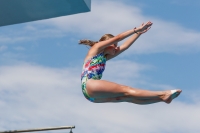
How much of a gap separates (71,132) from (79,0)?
2569 millimetres

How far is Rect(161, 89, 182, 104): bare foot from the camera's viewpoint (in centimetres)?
930

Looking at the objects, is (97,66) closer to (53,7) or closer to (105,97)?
(105,97)

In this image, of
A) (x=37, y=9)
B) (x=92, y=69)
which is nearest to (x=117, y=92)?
(x=92, y=69)

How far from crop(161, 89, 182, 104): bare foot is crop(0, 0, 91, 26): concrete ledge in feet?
8.53

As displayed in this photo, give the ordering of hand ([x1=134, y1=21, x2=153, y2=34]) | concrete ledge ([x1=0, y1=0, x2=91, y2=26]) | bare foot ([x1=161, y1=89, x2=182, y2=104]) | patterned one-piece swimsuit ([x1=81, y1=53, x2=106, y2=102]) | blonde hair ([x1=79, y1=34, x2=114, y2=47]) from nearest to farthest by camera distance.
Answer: bare foot ([x1=161, y1=89, x2=182, y2=104])
hand ([x1=134, y1=21, x2=153, y2=34])
patterned one-piece swimsuit ([x1=81, y1=53, x2=106, y2=102])
blonde hair ([x1=79, y1=34, x2=114, y2=47])
concrete ledge ([x1=0, y1=0, x2=91, y2=26])

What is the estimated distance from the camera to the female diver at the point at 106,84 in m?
9.35

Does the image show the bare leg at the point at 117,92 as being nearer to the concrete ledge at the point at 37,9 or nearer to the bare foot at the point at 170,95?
the bare foot at the point at 170,95

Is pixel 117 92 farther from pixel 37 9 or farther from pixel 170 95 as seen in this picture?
pixel 37 9

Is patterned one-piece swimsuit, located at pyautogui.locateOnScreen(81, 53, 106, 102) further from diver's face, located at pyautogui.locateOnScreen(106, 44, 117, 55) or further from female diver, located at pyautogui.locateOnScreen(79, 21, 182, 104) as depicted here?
diver's face, located at pyautogui.locateOnScreen(106, 44, 117, 55)

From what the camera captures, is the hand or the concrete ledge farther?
the concrete ledge

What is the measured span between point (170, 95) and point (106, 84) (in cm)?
85

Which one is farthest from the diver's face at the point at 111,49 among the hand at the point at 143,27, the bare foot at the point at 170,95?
the bare foot at the point at 170,95

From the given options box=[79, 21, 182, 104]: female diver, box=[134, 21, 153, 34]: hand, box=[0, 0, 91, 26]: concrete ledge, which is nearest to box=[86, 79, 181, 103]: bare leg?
box=[79, 21, 182, 104]: female diver

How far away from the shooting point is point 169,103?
30.9 feet
